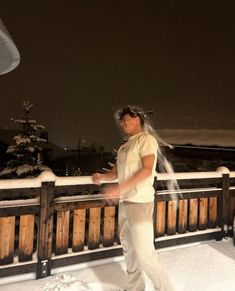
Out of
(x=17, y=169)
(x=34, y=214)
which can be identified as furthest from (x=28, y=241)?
(x=17, y=169)

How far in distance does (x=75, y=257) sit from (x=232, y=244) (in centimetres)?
265

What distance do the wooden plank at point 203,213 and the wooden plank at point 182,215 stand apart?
12.4 inches

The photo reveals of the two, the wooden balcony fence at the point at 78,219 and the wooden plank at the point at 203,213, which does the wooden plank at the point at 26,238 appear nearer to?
the wooden balcony fence at the point at 78,219

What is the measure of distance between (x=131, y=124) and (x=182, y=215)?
262cm

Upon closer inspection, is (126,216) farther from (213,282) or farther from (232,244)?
(232,244)

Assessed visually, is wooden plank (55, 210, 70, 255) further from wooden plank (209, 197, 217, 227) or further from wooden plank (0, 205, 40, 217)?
wooden plank (209, 197, 217, 227)

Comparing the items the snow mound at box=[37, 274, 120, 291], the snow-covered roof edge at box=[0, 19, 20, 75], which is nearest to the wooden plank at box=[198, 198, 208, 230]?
the snow mound at box=[37, 274, 120, 291]

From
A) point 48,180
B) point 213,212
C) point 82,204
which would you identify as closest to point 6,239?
point 48,180

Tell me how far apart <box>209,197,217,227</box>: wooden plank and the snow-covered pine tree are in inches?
399

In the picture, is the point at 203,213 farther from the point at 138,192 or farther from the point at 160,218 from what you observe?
the point at 138,192

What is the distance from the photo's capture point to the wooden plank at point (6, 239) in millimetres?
3805

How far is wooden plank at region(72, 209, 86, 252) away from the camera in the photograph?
14.1 feet

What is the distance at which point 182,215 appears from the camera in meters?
5.28

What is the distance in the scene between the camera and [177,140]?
59.7ft
